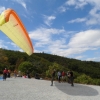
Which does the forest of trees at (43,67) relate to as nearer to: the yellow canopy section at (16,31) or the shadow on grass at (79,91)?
the shadow on grass at (79,91)

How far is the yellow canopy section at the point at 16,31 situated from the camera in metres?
8.45

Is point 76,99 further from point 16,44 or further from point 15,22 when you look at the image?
point 15,22

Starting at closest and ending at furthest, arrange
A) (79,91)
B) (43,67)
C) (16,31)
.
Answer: (16,31), (79,91), (43,67)

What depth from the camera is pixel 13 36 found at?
29.1 ft

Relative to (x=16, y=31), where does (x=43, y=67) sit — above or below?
above

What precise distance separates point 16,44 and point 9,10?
160cm

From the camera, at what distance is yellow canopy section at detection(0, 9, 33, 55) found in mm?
8453

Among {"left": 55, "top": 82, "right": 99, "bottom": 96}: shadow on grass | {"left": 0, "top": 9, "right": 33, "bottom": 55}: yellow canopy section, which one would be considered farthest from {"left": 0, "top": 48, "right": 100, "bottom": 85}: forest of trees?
{"left": 0, "top": 9, "right": 33, "bottom": 55}: yellow canopy section

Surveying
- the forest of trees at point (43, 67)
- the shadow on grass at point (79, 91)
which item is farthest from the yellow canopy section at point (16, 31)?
the forest of trees at point (43, 67)

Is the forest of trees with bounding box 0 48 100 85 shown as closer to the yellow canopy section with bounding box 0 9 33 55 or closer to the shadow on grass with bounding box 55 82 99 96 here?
the shadow on grass with bounding box 55 82 99 96

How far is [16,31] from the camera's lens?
8.91 meters

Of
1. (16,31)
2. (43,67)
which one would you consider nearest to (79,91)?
(16,31)

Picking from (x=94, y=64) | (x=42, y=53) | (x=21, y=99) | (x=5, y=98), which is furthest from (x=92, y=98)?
(x=42, y=53)

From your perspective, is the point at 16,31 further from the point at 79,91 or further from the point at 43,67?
the point at 43,67
